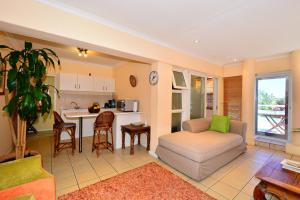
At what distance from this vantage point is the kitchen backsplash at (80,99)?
4770 millimetres

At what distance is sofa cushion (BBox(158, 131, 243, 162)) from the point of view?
237 cm

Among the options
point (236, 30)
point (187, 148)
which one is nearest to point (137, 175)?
→ point (187, 148)

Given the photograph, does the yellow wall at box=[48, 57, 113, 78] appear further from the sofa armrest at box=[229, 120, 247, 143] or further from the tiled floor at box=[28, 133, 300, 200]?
the sofa armrest at box=[229, 120, 247, 143]

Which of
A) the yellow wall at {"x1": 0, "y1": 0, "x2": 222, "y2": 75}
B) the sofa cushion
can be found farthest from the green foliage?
the sofa cushion

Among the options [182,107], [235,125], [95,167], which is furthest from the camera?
[182,107]

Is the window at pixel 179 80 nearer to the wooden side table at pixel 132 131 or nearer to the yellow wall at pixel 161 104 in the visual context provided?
the yellow wall at pixel 161 104

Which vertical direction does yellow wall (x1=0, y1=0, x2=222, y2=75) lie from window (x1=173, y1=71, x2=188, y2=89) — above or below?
above

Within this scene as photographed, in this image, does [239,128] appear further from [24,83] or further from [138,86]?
[24,83]

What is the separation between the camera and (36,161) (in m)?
1.69

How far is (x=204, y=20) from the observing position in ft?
7.20

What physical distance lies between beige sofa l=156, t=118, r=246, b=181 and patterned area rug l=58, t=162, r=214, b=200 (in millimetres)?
263

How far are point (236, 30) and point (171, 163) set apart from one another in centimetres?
272

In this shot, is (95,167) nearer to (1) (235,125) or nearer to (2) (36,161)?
(2) (36,161)

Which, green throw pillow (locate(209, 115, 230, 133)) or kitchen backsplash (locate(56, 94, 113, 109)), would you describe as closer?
green throw pillow (locate(209, 115, 230, 133))
